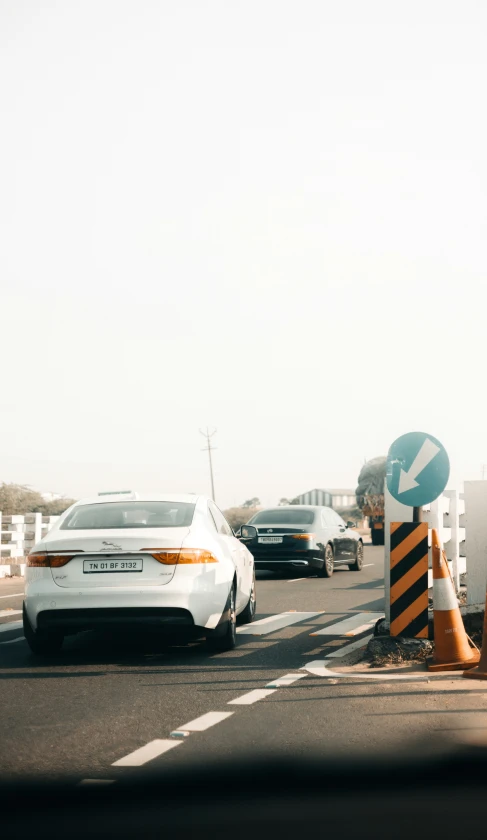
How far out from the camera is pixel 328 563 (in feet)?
75.2

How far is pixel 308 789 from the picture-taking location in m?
5.30

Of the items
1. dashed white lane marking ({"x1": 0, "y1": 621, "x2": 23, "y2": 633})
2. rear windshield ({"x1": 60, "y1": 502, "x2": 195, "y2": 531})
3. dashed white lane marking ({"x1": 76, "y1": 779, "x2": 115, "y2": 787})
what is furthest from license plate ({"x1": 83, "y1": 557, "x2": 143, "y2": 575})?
dashed white lane marking ({"x1": 76, "y1": 779, "x2": 115, "y2": 787})

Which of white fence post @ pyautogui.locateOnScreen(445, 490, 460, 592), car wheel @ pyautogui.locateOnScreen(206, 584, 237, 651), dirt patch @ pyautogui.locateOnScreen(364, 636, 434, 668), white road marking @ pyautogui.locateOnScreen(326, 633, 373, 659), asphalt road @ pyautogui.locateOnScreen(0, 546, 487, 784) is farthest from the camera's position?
white fence post @ pyautogui.locateOnScreen(445, 490, 460, 592)

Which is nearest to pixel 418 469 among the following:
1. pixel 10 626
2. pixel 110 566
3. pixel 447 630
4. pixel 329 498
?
pixel 447 630

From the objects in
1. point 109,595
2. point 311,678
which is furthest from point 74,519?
point 311,678

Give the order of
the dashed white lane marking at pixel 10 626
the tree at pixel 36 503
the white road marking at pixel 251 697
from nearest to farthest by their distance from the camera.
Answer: the white road marking at pixel 251 697, the dashed white lane marking at pixel 10 626, the tree at pixel 36 503

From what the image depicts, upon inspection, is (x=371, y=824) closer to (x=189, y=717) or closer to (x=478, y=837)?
(x=478, y=837)

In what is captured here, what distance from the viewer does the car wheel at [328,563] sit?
892 inches

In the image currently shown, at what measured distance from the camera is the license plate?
9578 millimetres

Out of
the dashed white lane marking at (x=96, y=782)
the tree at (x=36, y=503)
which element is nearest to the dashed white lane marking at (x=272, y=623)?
the dashed white lane marking at (x=96, y=782)

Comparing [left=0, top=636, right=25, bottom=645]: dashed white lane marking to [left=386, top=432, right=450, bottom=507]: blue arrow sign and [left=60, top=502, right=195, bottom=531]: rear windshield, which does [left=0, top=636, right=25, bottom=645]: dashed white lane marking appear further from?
[left=386, top=432, right=450, bottom=507]: blue arrow sign

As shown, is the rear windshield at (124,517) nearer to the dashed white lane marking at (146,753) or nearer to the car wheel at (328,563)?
the dashed white lane marking at (146,753)

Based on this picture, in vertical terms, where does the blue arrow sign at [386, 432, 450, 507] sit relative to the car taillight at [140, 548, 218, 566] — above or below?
above

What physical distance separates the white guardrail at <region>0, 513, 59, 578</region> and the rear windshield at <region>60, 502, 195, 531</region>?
44.9 feet
